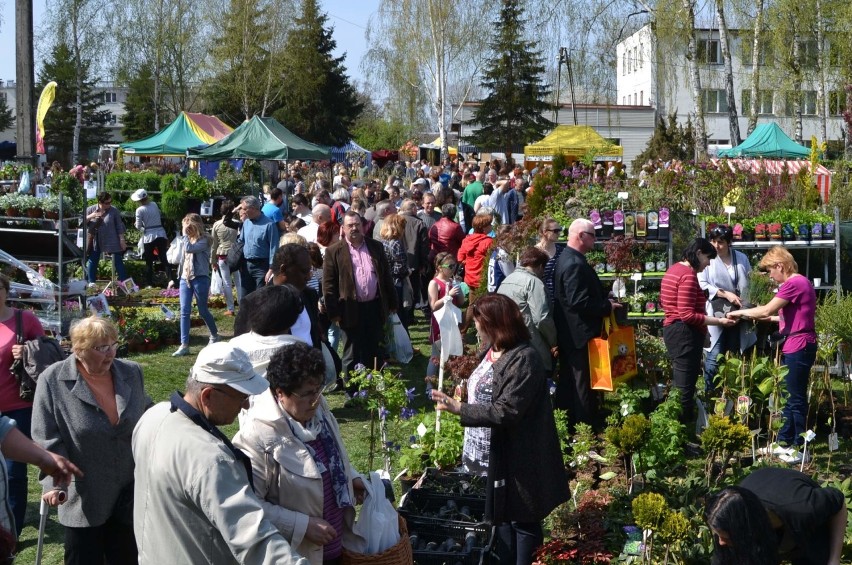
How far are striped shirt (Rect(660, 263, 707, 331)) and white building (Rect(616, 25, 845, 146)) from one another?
80.5 ft

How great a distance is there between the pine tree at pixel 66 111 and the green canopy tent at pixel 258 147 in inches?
1569

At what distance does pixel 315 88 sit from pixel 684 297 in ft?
147

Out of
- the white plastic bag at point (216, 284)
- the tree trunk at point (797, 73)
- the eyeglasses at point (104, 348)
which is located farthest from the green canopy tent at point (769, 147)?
the eyeglasses at point (104, 348)

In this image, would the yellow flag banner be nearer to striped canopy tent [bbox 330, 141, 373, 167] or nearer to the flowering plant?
the flowering plant

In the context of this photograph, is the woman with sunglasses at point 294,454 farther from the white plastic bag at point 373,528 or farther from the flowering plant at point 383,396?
the flowering plant at point 383,396

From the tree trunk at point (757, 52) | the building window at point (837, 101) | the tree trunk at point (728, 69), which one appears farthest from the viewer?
the building window at point (837, 101)

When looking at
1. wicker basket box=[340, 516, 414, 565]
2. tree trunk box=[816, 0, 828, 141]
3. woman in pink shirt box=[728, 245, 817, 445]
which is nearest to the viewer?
wicker basket box=[340, 516, 414, 565]

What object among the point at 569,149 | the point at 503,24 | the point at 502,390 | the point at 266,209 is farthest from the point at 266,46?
the point at 502,390

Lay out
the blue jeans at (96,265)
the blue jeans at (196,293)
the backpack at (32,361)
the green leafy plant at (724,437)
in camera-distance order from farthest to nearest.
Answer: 1. the blue jeans at (96,265)
2. the blue jeans at (196,293)
3. the green leafy plant at (724,437)
4. the backpack at (32,361)

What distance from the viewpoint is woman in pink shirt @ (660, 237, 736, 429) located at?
8055mm

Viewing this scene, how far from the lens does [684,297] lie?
8047 millimetres

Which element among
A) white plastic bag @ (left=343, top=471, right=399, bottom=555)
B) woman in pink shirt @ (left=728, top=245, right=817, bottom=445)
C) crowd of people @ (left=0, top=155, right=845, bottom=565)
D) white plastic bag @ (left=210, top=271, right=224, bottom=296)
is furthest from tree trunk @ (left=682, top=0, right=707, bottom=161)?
white plastic bag @ (left=343, top=471, right=399, bottom=555)

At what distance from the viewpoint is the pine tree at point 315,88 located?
5103 centimetres

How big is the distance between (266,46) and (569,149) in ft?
105
